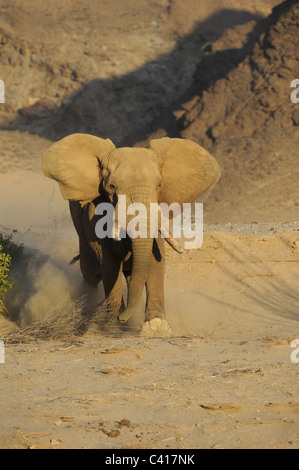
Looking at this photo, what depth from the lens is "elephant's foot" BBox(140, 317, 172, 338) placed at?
835cm

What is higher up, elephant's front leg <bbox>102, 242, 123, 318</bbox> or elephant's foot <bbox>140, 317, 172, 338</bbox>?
elephant's front leg <bbox>102, 242, 123, 318</bbox>

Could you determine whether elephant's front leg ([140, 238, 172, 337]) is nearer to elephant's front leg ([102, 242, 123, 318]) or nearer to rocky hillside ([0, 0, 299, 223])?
elephant's front leg ([102, 242, 123, 318])

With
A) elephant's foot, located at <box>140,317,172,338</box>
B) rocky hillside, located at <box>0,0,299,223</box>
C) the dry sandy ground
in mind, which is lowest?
the dry sandy ground

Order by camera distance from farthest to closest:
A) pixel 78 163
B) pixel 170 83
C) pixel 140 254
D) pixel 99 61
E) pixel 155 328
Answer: pixel 170 83
pixel 99 61
pixel 78 163
pixel 155 328
pixel 140 254

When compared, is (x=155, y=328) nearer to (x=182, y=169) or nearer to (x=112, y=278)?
(x=112, y=278)

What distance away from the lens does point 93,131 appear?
128 ft

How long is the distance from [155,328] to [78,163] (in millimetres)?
2144

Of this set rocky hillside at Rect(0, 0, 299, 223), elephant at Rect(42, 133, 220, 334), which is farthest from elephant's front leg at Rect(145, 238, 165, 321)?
rocky hillside at Rect(0, 0, 299, 223)

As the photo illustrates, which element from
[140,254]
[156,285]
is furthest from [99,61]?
[140,254]

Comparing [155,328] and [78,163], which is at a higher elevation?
[78,163]

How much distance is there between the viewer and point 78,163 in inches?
350

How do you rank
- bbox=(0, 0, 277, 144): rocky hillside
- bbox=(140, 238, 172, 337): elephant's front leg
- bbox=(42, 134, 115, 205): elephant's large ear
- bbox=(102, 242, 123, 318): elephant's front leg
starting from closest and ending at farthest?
bbox=(140, 238, 172, 337): elephant's front leg → bbox=(102, 242, 123, 318): elephant's front leg → bbox=(42, 134, 115, 205): elephant's large ear → bbox=(0, 0, 277, 144): rocky hillside

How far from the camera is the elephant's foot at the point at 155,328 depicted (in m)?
8.35

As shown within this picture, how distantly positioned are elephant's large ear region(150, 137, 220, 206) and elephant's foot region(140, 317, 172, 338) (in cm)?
146
